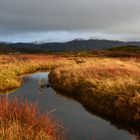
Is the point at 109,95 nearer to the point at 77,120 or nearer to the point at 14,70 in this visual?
the point at 77,120

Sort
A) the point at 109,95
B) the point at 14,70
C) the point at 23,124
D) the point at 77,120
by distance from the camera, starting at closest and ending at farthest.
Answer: the point at 23,124 → the point at 77,120 → the point at 109,95 → the point at 14,70

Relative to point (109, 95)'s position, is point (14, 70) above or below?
below

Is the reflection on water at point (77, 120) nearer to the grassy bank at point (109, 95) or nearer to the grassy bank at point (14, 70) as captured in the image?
the grassy bank at point (109, 95)

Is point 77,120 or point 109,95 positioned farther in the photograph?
point 109,95

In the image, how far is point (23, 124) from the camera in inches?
489

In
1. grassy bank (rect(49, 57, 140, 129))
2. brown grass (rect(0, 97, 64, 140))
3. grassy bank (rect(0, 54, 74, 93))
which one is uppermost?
brown grass (rect(0, 97, 64, 140))

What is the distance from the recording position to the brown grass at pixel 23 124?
444 inches

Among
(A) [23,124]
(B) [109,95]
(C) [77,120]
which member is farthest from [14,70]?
(A) [23,124]

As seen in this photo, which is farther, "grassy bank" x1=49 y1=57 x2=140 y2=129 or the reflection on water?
"grassy bank" x1=49 y1=57 x2=140 y2=129

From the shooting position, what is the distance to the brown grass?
37.0ft

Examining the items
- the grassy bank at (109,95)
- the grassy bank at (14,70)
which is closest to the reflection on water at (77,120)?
the grassy bank at (109,95)

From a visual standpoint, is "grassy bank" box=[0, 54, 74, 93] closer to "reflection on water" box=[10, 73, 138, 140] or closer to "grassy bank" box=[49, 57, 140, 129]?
"reflection on water" box=[10, 73, 138, 140]

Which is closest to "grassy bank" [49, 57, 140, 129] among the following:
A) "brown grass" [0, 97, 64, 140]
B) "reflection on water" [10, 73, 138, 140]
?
"reflection on water" [10, 73, 138, 140]

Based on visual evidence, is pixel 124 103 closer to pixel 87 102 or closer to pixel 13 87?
pixel 87 102
